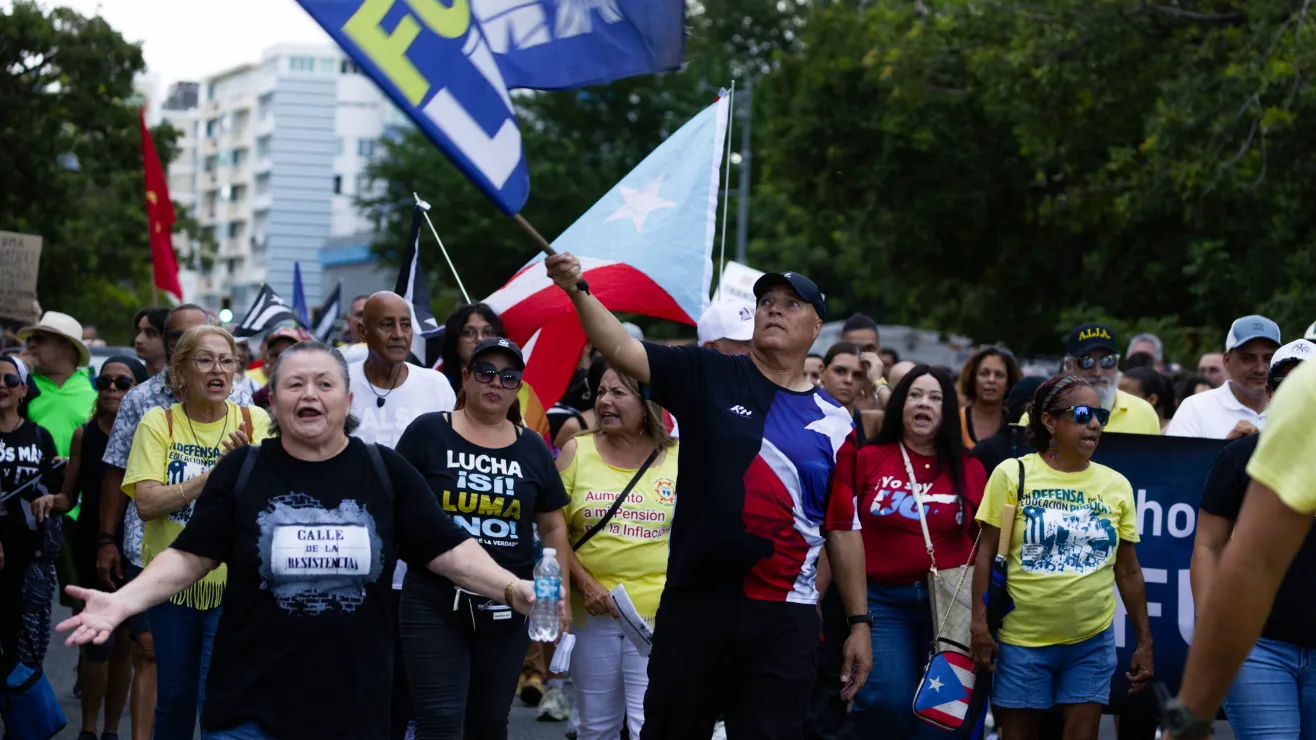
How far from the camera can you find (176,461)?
737 centimetres

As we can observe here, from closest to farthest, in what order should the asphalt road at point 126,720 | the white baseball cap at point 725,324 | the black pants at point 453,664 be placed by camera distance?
the black pants at point 453,664 < the white baseball cap at point 725,324 < the asphalt road at point 126,720

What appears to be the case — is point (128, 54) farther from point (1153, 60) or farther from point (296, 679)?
point (296, 679)

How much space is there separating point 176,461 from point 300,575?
7.74 ft

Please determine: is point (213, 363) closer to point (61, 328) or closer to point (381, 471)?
point (381, 471)

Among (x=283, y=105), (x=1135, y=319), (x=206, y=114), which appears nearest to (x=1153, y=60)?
(x=1135, y=319)

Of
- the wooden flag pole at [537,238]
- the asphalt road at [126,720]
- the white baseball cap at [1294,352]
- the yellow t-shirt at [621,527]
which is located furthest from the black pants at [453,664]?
the white baseball cap at [1294,352]

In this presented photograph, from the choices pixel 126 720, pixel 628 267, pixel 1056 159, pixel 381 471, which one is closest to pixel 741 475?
pixel 381 471

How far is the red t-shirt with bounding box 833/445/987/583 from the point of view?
7867 millimetres

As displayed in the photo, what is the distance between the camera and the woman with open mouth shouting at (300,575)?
5.19 metres

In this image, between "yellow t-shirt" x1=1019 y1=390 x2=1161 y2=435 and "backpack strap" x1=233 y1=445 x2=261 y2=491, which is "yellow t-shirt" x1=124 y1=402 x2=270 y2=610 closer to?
"backpack strap" x1=233 y1=445 x2=261 y2=491

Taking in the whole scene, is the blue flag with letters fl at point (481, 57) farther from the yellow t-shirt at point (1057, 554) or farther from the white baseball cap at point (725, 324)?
the yellow t-shirt at point (1057, 554)

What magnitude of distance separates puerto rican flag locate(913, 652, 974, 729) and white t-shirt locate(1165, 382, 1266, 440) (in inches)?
75.9

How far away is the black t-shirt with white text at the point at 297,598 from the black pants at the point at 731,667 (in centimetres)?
111

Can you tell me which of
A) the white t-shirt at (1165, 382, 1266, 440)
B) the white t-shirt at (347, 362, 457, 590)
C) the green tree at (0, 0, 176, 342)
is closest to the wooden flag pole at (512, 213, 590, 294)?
the white t-shirt at (347, 362, 457, 590)
